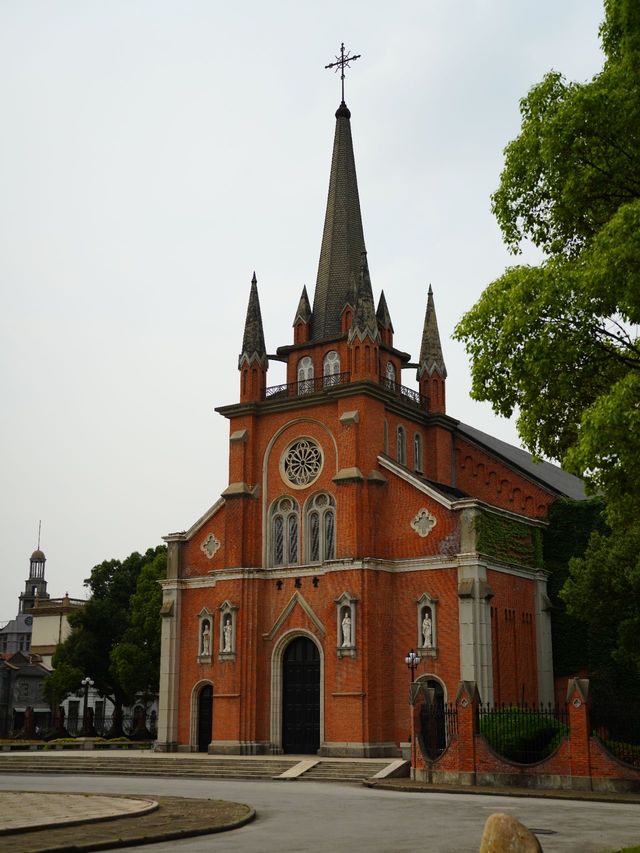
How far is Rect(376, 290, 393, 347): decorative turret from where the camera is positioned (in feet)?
152

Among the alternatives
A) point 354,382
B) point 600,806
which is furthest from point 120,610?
point 600,806

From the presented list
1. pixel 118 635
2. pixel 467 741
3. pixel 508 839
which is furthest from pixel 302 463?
pixel 508 839

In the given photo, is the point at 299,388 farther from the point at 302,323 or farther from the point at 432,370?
the point at 432,370

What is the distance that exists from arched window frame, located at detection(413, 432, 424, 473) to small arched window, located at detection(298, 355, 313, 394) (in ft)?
17.5

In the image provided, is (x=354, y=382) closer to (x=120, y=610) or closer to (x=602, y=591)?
(x=602, y=591)

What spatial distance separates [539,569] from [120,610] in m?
28.9

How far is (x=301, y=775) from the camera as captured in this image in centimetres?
3216

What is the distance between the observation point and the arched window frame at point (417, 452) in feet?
147

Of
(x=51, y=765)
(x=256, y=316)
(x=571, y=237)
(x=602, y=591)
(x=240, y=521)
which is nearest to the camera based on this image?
(x=571, y=237)

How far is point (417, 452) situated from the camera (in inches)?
1778

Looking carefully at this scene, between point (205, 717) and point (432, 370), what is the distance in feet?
61.3

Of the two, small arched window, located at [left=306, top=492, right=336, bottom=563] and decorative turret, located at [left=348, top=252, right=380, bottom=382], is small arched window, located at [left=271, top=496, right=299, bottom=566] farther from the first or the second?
decorative turret, located at [left=348, top=252, right=380, bottom=382]

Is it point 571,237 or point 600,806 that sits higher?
point 571,237

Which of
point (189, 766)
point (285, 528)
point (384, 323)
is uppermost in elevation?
point (384, 323)
